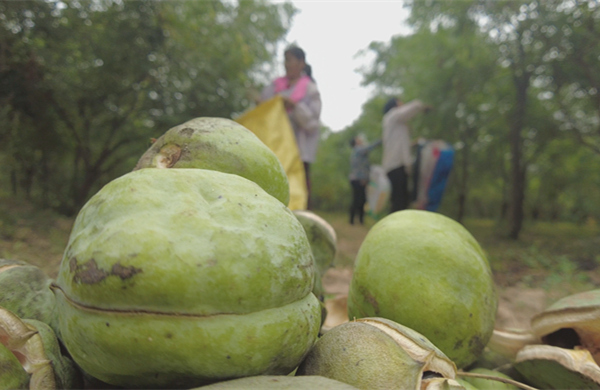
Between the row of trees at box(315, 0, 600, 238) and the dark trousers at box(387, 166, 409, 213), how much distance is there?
264cm

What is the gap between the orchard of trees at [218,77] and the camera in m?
5.36

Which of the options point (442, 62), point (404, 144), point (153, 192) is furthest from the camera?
point (442, 62)

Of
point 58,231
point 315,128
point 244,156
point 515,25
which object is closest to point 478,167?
point 515,25

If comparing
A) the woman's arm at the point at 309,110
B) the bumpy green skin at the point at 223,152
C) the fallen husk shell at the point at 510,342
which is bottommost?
the fallen husk shell at the point at 510,342

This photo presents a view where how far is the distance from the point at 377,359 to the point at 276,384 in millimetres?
264

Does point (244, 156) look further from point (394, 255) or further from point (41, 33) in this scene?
point (41, 33)

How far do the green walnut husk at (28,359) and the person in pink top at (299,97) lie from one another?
297 centimetres

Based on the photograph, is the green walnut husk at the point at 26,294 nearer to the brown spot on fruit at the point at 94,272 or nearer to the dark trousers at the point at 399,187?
the brown spot on fruit at the point at 94,272

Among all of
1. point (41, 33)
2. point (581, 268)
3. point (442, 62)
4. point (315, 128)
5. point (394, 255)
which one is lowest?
point (581, 268)

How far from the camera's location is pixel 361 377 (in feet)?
2.83

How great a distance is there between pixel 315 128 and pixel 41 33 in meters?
4.26

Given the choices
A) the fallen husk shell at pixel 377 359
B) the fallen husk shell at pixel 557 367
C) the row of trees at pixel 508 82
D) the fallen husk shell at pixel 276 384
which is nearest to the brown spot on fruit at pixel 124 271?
the fallen husk shell at pixel 276 384

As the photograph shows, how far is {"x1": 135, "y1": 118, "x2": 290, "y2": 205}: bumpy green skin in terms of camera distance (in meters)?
1.18

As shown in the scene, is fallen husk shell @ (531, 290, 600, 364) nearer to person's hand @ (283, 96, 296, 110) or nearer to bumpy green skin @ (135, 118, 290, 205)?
bumpy green skin @ (135, 118, 290, 205)
